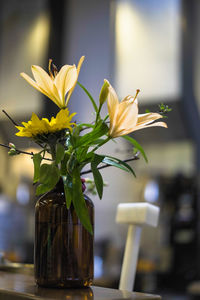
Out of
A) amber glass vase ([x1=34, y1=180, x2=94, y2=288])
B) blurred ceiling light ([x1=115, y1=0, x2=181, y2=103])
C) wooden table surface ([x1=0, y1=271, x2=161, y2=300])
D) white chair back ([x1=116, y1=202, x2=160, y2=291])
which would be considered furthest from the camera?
blurred ceiling light ([x1=115, y1=0, x2=181, y2=103])

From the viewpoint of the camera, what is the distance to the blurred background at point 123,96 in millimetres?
4387

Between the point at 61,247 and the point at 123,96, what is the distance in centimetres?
389

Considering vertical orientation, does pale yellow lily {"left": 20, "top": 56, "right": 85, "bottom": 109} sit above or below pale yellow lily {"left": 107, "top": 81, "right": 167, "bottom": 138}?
above

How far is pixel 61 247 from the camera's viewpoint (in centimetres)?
81

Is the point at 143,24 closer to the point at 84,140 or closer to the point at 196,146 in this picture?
the point at 196,146

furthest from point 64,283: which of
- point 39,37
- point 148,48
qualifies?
point 148,48

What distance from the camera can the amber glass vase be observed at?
2.64 feet

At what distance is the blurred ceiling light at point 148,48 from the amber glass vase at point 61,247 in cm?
391

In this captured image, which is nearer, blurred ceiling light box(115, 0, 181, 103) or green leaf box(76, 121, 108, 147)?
green leaf box(76, 121, 108, 147)

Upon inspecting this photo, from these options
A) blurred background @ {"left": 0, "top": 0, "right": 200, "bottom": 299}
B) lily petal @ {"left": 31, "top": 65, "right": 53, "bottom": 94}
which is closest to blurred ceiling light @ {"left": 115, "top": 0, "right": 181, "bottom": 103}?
blurred background @ {"left": 0, "top": 0, "right": 200, "bottom": 299}

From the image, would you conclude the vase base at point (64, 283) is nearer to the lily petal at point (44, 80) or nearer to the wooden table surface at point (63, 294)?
the wooden table surface at point (63, 294)

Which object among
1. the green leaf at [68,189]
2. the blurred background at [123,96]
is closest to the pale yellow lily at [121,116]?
the green leaf at [68,189]

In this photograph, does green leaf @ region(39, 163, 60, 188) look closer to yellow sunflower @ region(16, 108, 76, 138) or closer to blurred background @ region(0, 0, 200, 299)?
yellow sunflower @ region(16, 108, 76, 138)

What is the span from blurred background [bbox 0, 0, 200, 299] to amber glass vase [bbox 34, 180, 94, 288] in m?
3.13
